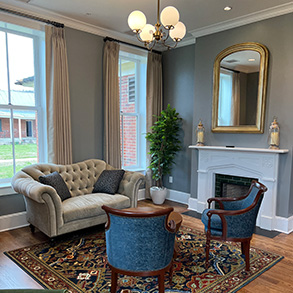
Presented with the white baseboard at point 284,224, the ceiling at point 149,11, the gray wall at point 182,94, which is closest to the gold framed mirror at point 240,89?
the ceiling at point 149,11

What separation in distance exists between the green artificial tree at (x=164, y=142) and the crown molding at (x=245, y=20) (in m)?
1.46

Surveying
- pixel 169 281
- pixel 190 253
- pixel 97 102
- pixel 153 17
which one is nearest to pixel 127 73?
pixel 97 102

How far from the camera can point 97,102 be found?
470cm

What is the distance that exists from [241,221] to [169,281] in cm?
93

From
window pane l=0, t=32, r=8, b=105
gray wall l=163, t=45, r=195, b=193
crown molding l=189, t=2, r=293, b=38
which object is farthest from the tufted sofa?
crown molding l=189, t=2, r=293, b=38

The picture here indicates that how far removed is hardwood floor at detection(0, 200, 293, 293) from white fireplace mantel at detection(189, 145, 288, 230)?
1.40ft

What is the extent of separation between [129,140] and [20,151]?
227 centimetres

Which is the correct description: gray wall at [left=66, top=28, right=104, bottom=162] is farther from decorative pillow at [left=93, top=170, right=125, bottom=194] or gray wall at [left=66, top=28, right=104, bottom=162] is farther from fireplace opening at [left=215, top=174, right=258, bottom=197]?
fireplace opening at [left=215, top=174, right=258, bottom=197]

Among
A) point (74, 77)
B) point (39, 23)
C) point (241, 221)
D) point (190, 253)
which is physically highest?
point (39, 23)

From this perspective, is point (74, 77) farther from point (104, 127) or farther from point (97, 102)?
point (104, 127)

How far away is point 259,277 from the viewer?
2.63 meters

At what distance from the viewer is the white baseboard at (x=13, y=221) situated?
12.2 ft

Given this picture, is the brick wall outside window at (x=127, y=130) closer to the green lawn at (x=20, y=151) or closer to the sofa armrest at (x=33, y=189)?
the green lawn at (x=20, y=151)

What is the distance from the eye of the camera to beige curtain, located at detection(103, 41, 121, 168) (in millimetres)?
4668
